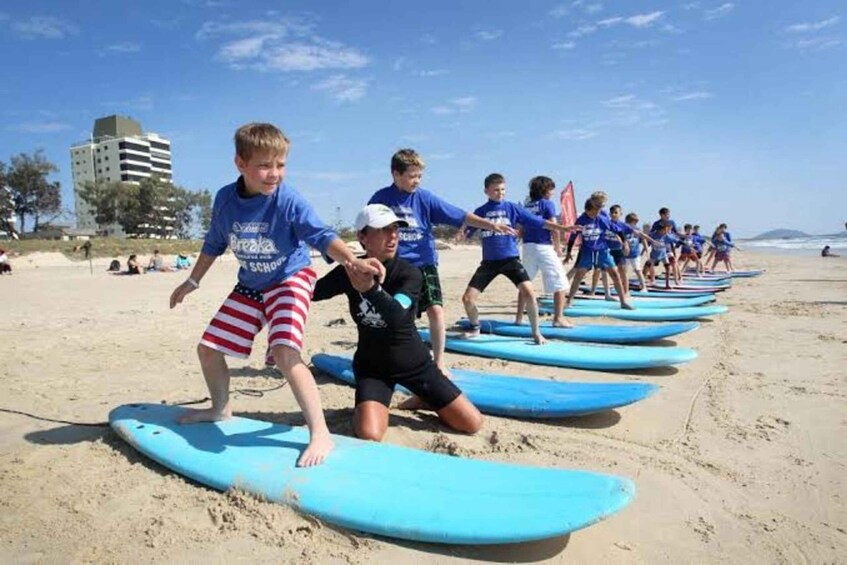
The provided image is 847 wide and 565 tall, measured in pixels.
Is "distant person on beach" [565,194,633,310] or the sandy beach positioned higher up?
"distant person on beach" [565,194,633,310]

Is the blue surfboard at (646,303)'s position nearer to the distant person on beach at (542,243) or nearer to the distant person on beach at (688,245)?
the distant person on beach at (542,243)

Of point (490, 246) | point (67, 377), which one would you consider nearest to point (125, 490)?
point (67, 377)

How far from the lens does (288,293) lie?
121 inches

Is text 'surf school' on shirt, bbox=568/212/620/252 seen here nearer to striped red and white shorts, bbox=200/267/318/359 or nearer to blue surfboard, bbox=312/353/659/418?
blue surfboard, bbox=312/353/659/418

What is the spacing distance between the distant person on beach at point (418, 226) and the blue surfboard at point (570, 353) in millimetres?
1318

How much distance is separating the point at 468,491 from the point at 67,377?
13.0ft

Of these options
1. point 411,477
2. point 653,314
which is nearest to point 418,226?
point 411,477

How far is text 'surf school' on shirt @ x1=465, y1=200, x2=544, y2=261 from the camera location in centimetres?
594

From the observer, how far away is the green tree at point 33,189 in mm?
50969

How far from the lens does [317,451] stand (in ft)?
9.15

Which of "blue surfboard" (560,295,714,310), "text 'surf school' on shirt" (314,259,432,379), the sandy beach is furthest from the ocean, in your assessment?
"text 'surf school' on shirt" (314,259,432,379)

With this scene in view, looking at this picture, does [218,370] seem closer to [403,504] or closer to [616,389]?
[403,504]

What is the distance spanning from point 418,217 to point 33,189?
6018cm

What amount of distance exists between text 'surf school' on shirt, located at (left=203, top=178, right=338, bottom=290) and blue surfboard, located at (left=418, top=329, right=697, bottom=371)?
2947 mm
